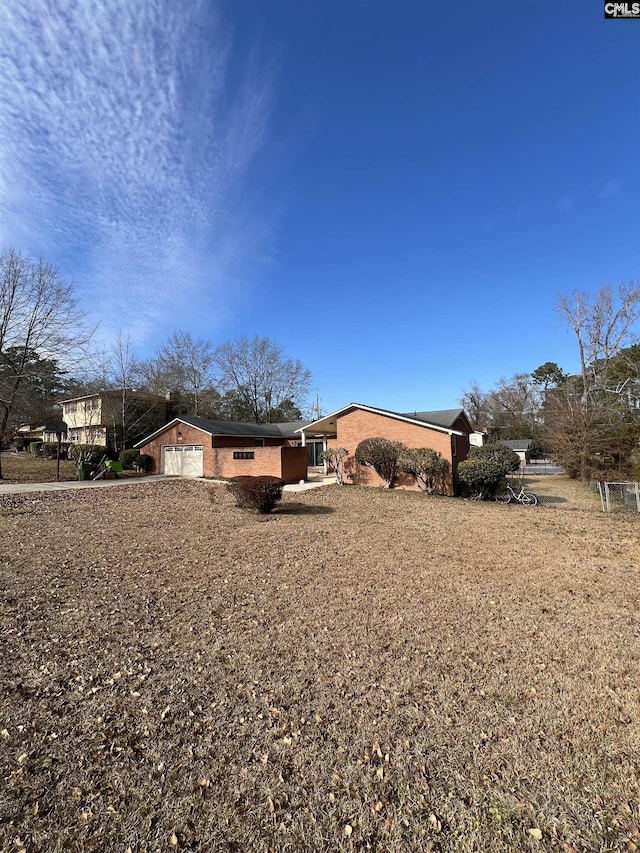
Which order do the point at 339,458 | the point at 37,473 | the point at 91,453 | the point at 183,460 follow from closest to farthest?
1. the point at 339,458
2. the point at 37,473
3. the point at 183,460
4. the point at 91,453

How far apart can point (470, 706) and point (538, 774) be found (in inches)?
26.9

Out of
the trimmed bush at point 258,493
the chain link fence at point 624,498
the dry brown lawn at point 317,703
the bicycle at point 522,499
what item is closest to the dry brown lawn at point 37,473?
the trimmed bush at point 258,493

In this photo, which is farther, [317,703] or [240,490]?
[240,490]

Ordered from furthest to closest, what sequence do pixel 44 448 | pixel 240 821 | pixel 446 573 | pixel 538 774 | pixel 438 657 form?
pixel 44 448, pixel 446 573, pixel 438 657, pixel 538 774, pixel 240 821

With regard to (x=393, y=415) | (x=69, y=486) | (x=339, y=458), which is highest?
(x=393, y=415)

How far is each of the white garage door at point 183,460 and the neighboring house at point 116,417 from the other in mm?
6831

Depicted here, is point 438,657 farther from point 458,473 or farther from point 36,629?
point 458,473

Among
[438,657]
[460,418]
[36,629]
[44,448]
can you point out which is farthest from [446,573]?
[44,448]

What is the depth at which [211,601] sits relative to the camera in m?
5.25

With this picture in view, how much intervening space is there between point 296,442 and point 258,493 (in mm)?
14441

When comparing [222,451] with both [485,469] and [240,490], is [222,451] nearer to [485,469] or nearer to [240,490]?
[240,490]

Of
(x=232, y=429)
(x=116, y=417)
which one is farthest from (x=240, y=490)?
(x=116, y=417)

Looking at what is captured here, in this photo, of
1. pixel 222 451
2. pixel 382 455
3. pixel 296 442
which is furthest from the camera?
pixel 296 442

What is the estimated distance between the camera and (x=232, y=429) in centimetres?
2327
